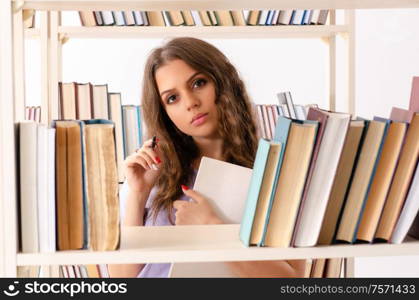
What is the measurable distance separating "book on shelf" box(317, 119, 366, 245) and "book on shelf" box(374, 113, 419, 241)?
0.08 metres

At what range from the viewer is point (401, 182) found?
37.0 inches

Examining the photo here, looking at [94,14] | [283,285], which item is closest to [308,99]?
[94,14]

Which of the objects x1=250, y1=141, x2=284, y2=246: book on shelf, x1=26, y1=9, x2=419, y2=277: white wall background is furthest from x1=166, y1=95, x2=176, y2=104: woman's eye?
x1=26, y1=9, x2=419, y2=277: white wall background

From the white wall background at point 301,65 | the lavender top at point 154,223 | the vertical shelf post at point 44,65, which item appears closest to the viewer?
the lavender top at point 154,223

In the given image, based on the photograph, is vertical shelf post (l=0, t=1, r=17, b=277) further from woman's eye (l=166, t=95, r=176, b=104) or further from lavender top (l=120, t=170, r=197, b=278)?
woman's eye (l=166, t=95, r=176, b=104)

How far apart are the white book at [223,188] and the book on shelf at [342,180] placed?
0.27 metres

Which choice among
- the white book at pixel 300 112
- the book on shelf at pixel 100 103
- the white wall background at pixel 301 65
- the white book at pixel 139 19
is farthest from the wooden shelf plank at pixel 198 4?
the white wall background at pixel 301 65

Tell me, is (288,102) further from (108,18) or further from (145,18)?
Answer: (108,18)

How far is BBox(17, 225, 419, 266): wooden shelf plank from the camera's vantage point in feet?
2.91

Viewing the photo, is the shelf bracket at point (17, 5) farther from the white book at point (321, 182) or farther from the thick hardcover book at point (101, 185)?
the white book at point (321, 182)

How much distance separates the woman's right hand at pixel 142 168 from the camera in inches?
52.1

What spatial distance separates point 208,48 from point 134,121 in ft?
1.92

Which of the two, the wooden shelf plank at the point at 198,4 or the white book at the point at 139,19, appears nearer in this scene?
the wooden shelf plank at the point at 198,4

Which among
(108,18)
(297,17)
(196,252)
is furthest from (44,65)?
(196,252)
